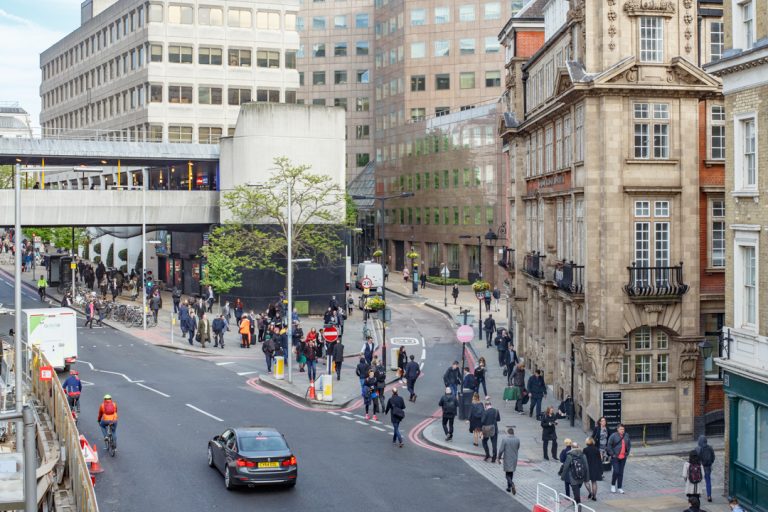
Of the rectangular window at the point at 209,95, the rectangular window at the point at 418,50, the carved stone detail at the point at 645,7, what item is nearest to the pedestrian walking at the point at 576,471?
A: the carved stone detail at the point at 645,7

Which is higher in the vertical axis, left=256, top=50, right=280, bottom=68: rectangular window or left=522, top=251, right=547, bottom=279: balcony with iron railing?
left=256, top=50, right=280, bottom=68: rectangular window

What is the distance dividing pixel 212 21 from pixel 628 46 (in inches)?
2158

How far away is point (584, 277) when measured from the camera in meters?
32.3

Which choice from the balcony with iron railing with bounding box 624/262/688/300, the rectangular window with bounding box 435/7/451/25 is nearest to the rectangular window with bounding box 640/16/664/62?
the balcony with iron railing with bounding box 624/262/688/300

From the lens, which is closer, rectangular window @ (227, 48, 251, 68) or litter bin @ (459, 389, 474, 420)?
litter bin @ (459, 389, 474, 420)

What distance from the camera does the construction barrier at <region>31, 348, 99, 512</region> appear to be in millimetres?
19125

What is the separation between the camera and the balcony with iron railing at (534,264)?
40.8 meters

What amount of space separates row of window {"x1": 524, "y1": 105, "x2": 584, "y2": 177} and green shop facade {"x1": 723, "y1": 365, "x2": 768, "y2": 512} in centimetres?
1027

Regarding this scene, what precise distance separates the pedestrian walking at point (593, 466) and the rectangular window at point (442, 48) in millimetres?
83353

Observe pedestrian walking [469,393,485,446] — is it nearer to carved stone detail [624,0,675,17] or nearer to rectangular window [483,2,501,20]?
carved stone detail [624,0,675,17]

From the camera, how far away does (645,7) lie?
31.3 metres

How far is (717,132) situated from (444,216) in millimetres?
62481

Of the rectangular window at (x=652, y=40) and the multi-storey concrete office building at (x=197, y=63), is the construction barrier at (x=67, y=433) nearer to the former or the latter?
the rectangular window at (x=652, y=40)

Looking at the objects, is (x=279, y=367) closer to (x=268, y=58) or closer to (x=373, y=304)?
(x=373, y=304)
